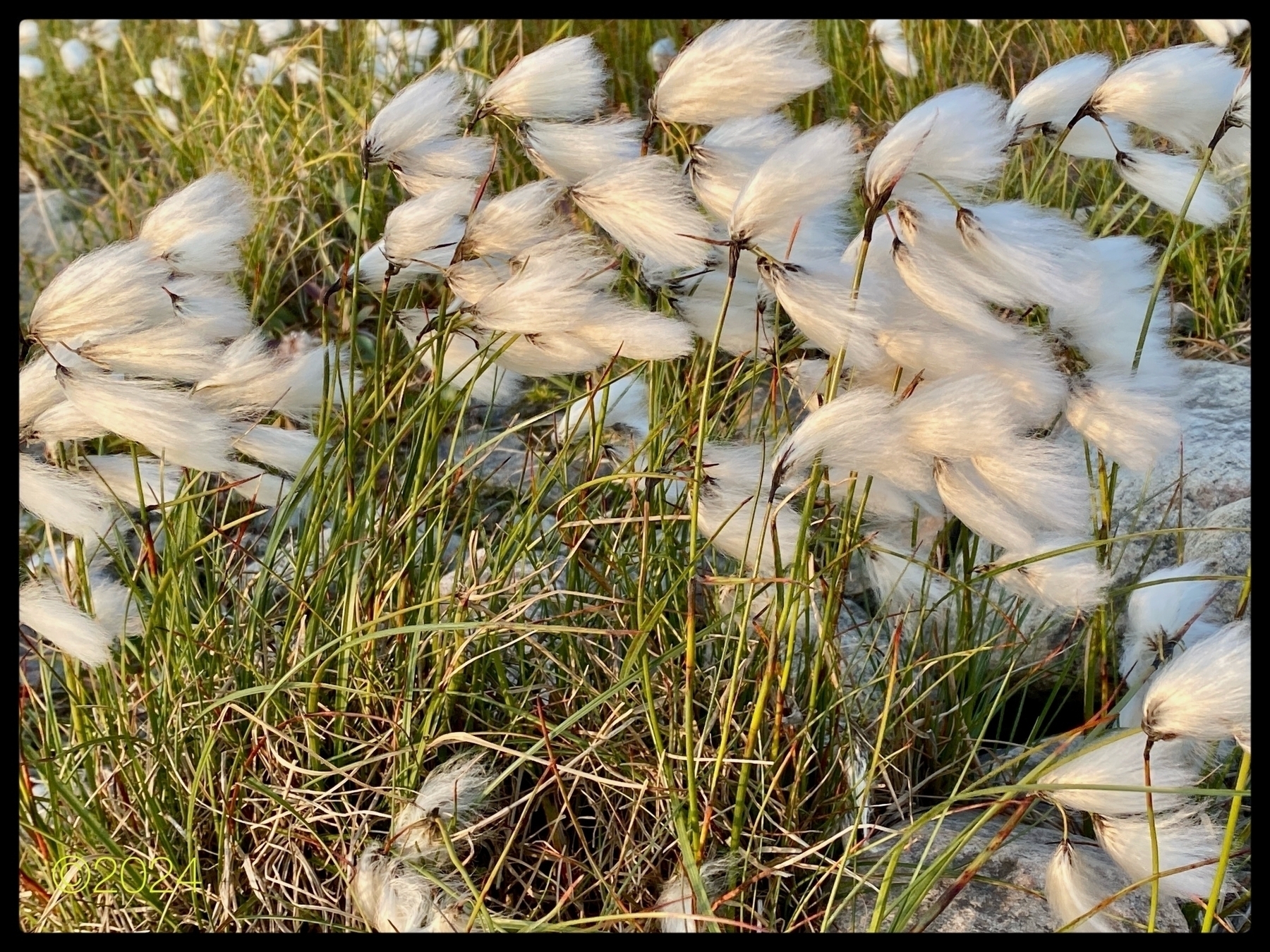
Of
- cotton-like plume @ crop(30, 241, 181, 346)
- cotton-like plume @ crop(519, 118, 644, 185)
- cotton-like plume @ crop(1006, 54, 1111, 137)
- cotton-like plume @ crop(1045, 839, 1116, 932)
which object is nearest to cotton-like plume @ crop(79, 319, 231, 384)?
cotton-like plume @ crop(30, 241, 181, 346)

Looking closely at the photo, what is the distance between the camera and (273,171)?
2.79m

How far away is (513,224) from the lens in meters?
1.03

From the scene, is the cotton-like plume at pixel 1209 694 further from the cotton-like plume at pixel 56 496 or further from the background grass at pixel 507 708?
the cotton-like plume at pixel 56 496

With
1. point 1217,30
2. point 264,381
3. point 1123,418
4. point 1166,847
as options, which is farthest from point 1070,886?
point 1217,30

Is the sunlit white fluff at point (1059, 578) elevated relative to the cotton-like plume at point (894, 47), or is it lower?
lower

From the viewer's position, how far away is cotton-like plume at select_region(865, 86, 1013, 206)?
2.81ft

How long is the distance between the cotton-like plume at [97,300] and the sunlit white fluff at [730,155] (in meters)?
0.45

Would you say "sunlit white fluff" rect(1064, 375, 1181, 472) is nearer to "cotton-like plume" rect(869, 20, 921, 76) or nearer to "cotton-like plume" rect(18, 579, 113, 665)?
"cotton-like plume" rect(18, 579, 113, 665)

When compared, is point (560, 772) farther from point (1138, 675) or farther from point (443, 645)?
point (1138, 675)

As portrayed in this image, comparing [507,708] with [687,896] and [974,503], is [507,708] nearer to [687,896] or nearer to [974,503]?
[687,896]

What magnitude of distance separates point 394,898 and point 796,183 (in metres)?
0.70

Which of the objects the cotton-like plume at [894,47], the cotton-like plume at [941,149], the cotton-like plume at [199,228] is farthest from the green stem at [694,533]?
the cotton-like plume at [894,47]

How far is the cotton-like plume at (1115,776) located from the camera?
0.88m

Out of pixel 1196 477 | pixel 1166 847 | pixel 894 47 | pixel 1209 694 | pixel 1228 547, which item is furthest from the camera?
pixel 894 47
